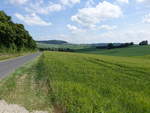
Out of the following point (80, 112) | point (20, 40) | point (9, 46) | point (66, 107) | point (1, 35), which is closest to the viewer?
point (80, 112)

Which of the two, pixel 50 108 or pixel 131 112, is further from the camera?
pixel 50 108

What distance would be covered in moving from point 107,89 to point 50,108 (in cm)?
328

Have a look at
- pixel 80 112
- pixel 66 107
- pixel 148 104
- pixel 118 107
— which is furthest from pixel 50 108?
pixel 148 104

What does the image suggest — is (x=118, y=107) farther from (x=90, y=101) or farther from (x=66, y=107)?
(x=66, y=107)

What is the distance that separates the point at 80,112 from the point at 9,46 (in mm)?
39587

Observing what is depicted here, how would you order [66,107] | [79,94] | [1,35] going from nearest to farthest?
[66,107]
[79,94]
[1,35]

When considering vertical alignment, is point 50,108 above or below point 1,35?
below

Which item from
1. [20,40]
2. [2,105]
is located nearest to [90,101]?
[2,105]

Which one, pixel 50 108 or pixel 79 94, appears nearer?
pixel 50 108

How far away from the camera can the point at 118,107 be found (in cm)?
660

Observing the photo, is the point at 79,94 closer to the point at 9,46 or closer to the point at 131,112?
the point at 131,112

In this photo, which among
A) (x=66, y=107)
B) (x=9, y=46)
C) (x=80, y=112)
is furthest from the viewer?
(x=9, y=46)

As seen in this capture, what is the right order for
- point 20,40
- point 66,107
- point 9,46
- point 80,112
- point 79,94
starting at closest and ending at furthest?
point 80,112 → point 66,107 → point 79,94 → point 9,46 → point 20,40

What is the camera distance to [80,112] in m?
6.06
